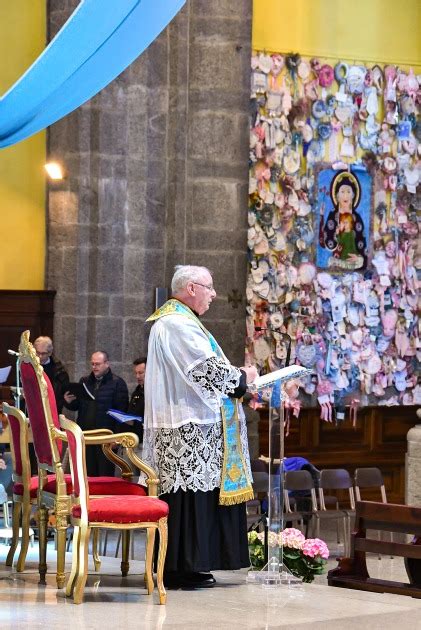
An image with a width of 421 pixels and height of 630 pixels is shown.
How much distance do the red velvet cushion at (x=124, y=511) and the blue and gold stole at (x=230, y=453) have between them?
1.74ft

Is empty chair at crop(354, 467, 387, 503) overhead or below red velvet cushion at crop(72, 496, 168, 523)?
below

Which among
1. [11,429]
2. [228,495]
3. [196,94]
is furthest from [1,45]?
[228,495]

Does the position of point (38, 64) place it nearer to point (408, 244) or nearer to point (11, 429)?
point (11, 429)

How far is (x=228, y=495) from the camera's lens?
7.80m

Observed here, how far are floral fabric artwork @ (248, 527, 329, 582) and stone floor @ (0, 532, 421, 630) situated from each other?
202mm

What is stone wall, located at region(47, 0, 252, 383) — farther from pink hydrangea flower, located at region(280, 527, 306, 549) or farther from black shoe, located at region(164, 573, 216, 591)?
black shoe, located at region(164, 573, 216, 591)

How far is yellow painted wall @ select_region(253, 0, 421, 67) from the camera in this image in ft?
45.8

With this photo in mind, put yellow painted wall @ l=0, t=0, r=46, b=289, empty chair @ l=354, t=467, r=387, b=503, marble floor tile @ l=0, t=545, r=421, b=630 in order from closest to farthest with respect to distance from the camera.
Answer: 1. marble floor tile @ l=0, t=545, r=421, b=630
2. empty chair @ l=354, t=467, r=387, b=503
3. yellow painted wall @ l=0, t=0, r=46, b=289

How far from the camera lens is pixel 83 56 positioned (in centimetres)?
872

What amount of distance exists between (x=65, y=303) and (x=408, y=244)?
370cm

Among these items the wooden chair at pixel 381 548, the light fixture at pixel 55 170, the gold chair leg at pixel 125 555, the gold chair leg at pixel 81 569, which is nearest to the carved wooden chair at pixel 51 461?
the gold chair leg at pixel 81 569

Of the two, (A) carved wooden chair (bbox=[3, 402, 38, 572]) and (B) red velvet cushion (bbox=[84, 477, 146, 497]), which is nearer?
(B) red velvet cushion (bbox=[84, 477, 146, 497])

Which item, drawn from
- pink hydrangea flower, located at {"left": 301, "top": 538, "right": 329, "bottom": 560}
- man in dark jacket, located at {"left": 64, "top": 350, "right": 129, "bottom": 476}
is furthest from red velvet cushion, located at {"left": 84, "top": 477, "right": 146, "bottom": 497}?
man in dark jacket, located at {"left": 64, "top": 350, "right": 129, "bottom": 476}

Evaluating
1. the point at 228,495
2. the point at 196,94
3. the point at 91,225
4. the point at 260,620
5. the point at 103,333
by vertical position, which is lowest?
the point at 260,620
